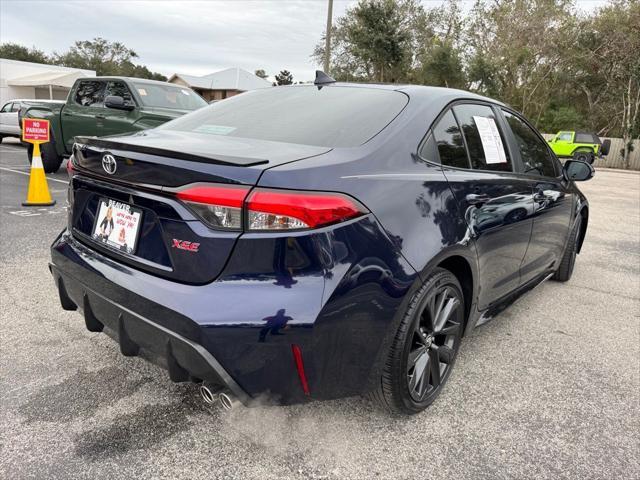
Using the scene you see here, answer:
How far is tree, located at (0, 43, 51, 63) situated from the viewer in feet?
199

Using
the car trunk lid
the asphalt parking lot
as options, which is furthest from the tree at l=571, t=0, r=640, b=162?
the car trunk lid

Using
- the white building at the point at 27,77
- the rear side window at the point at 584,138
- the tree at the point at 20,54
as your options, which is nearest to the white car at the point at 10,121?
the white building at the point at 27,77

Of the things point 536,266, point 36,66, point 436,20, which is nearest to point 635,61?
point 436,20

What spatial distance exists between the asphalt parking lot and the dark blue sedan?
249mm

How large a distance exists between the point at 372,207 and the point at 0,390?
1.99 metres

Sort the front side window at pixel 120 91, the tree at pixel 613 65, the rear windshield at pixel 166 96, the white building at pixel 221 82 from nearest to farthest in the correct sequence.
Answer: the front side window at pixel 120 91 → the rear windshield at pixel 166 96 → the tree at pixel 613 65 → the white building at pixel 221 82

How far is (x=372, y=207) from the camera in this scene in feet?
6.12

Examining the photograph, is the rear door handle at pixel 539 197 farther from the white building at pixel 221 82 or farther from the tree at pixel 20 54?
the tree at pixel 20 54

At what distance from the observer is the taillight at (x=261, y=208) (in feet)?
5.55

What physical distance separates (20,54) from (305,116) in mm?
73934

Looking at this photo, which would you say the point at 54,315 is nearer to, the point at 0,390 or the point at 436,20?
the point at 0,390

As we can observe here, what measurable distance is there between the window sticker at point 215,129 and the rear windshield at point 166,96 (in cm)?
591

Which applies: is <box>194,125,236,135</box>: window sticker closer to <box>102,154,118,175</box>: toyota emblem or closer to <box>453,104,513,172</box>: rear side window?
<box>102,154,118,175</box>: toyota emblem

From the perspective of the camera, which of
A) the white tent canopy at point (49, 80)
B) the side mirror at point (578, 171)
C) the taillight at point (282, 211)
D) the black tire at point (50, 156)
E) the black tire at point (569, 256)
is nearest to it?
the taillight at point (282, 211)
